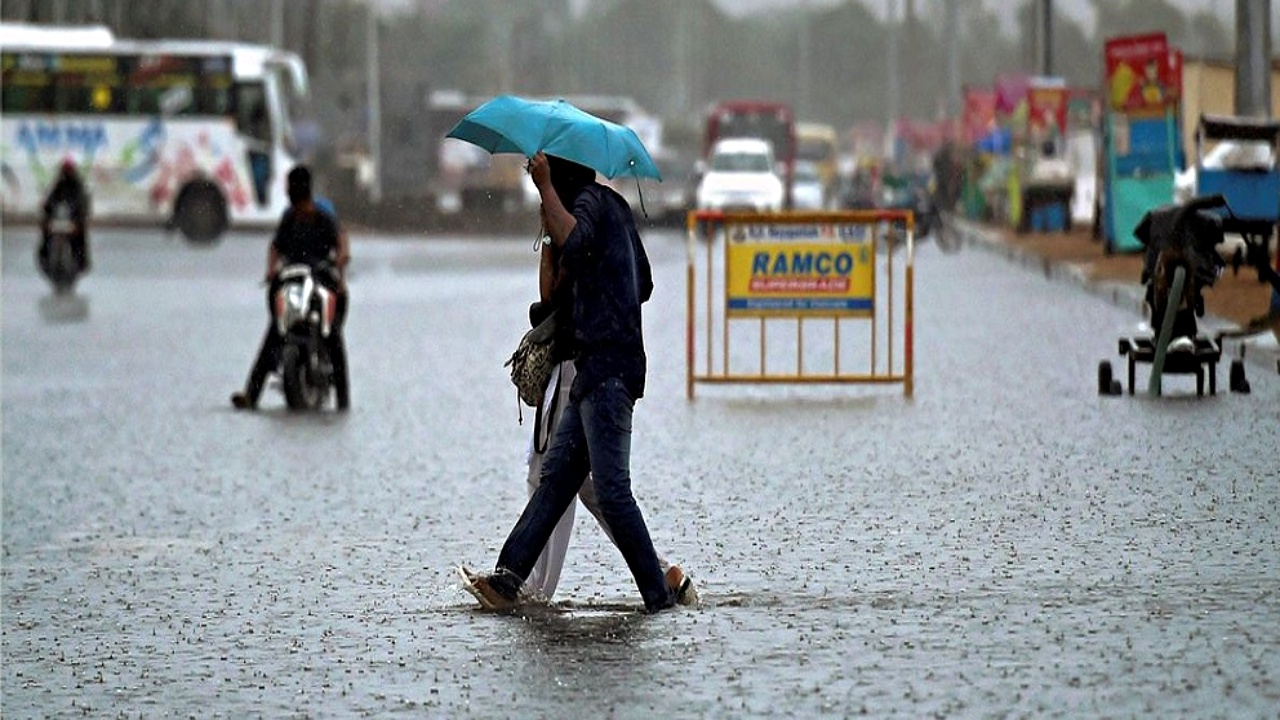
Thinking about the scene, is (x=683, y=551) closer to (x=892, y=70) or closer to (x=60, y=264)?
(x=60, y=264)

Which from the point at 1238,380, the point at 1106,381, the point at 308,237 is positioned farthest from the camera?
the point at 308,237

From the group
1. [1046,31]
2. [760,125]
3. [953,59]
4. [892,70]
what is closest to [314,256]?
[1046,31]

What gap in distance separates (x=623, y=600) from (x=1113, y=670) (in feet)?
6.75

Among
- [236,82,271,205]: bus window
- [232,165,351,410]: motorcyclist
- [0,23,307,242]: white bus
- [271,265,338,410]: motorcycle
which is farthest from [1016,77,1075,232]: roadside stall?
[271,265,338,410]: motorcycle

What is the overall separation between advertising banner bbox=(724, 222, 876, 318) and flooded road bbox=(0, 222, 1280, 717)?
611 mm

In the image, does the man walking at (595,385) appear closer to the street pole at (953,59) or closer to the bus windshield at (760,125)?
the street pole at (953,59)

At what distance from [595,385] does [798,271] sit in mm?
9706

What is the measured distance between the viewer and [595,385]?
8727mm

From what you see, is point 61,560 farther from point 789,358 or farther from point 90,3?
point 90,3

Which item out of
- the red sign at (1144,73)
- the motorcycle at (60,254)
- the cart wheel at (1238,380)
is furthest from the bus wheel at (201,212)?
the cart wheel at (1238,380)

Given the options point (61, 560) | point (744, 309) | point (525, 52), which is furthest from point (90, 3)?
point (61, 560)

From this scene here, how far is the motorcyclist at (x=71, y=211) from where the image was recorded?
3369cm

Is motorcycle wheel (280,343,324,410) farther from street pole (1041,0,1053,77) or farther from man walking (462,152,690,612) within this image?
street pole (1041,0,1053,77)

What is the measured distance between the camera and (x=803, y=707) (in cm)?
716
